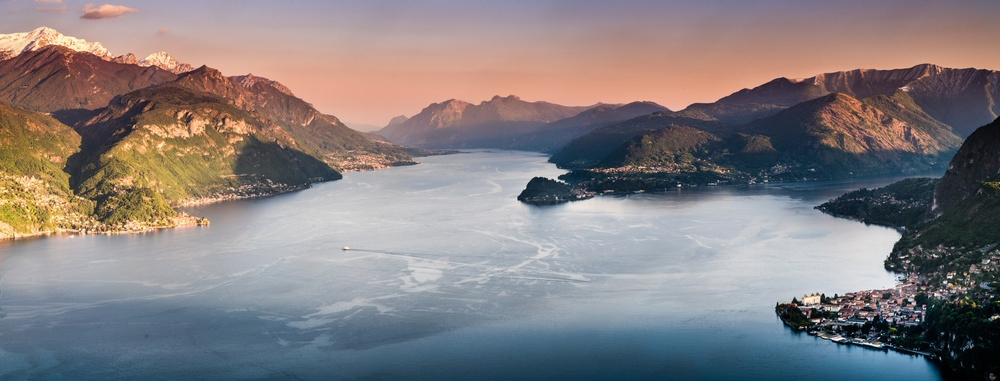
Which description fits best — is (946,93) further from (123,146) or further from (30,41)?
(30,41)

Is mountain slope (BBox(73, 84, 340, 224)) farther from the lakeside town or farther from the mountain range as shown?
the lakeside town

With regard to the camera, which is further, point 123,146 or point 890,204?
point 123,146

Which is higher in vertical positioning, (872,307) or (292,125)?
(292,125)

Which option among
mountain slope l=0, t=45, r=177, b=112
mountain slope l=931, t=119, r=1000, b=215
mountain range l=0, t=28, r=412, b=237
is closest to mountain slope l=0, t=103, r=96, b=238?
mountain range l=0, t=28, r=412, b=237

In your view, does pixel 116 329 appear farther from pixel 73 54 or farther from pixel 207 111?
pixel 73 54

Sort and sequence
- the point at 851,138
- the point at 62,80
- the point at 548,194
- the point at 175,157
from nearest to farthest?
the point at 548,194 → the point at 175,157 → the point at 851,138 → the point at 62,80

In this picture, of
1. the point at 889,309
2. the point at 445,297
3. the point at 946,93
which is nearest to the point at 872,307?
the point at 889,309

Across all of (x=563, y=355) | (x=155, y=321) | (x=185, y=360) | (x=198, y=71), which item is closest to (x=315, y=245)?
(x=155, y=321)
